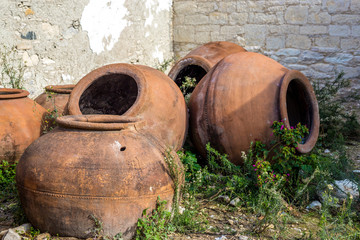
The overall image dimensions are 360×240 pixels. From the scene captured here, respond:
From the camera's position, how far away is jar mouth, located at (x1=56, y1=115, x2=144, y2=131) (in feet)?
9.45

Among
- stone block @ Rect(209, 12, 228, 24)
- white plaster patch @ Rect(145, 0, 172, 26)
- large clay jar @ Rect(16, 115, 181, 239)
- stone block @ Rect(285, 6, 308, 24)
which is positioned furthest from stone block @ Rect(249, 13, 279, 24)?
large clay jar @ Rect(16, 115, 181, 239)

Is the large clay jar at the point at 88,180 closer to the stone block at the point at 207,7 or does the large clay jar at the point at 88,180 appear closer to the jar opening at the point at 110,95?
the jar opening at the point at 110,95

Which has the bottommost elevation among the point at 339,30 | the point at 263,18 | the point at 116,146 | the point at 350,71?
the point at 350,71

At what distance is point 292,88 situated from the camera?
15.9 ft

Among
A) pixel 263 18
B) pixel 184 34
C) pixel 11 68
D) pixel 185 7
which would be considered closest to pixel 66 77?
pixel 11 68

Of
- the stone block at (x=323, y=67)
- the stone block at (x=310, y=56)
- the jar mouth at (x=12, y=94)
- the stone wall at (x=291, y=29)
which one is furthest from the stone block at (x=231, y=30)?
the jar mouth at (x=12, y=94)

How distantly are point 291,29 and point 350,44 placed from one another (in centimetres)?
109

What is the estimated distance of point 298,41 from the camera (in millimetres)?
7789

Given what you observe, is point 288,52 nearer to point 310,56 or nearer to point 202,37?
point 310,56

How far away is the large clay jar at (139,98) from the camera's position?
157 inches

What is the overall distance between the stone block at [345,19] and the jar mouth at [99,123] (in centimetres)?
569

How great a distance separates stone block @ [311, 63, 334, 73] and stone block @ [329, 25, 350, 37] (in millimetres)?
573

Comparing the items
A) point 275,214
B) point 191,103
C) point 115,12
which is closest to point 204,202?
point 275,214

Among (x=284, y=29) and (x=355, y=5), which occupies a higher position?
(x=355, y=5)
